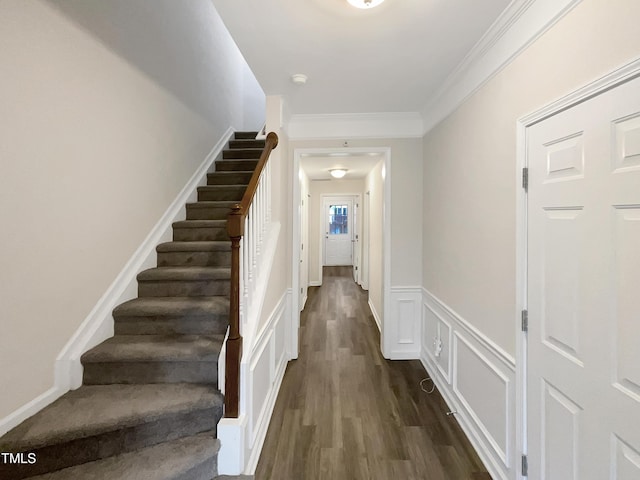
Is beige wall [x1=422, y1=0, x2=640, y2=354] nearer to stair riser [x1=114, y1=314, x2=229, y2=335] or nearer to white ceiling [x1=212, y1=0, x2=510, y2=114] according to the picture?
white ceiling [x1=212, y1=0, x2=510, y2=114]

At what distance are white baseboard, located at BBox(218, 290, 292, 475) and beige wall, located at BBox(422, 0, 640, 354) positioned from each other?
1424mm

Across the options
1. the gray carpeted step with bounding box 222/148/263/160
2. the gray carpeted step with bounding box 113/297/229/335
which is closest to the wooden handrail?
the gray carpeted step with bounding box 113/297/229/335

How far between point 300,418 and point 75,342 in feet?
5.12

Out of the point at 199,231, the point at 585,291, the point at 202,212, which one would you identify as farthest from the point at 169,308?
the point at 585,291

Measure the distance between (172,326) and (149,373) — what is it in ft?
1.09

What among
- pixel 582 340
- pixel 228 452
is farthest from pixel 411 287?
pixel 228 452

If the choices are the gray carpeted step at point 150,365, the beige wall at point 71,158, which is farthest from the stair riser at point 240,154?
the gray carpeted step at point 150,365

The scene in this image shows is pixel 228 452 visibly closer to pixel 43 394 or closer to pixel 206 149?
pixel 43 394

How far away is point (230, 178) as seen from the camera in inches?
133

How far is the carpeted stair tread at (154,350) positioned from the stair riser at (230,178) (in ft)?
6.42

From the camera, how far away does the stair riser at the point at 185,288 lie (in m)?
2.23

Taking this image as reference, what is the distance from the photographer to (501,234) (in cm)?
163

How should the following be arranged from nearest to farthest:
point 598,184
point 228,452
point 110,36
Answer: point 598,184 < point 228,452 < point 110,36

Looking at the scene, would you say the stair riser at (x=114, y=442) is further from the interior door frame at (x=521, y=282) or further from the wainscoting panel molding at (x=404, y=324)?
the wainscoting panel molding at (x=404, y=324)
